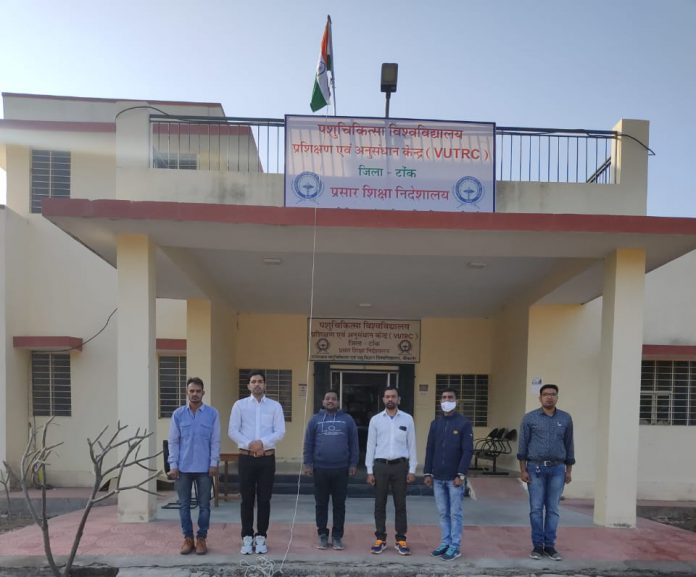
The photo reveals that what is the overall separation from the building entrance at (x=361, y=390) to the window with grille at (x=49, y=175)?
620 cm

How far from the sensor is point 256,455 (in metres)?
4.79

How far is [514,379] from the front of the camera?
9469 millimetres

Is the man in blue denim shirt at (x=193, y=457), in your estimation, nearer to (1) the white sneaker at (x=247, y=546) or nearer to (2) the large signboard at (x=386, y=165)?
(1) the white sneaker at (x=247, y=546)

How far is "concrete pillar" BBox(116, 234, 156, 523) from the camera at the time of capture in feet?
18.7

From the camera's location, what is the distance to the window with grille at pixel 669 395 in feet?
32.1

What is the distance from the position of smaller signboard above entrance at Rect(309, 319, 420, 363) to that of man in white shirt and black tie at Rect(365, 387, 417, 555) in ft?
19.1

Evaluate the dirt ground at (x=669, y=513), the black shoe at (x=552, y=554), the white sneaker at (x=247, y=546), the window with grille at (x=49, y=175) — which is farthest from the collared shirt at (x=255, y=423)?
the window with grille at (x=49, y=175)

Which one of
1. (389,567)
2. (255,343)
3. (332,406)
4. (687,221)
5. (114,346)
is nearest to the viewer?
(389,567)

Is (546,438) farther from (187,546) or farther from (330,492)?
(187,546)

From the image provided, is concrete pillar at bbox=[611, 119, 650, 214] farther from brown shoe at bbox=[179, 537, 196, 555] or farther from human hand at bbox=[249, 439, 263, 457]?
brown shoe at bbox=[179, 537, 196, 555]

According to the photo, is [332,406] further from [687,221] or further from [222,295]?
[222,295]

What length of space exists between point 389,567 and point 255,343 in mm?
6926

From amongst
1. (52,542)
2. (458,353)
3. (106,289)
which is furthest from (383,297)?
(52,542)

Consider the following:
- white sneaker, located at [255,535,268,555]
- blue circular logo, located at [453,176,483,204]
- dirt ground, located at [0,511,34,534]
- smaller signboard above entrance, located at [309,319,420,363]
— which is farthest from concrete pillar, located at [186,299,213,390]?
blue circular logo, located at [453,176,483,204]
